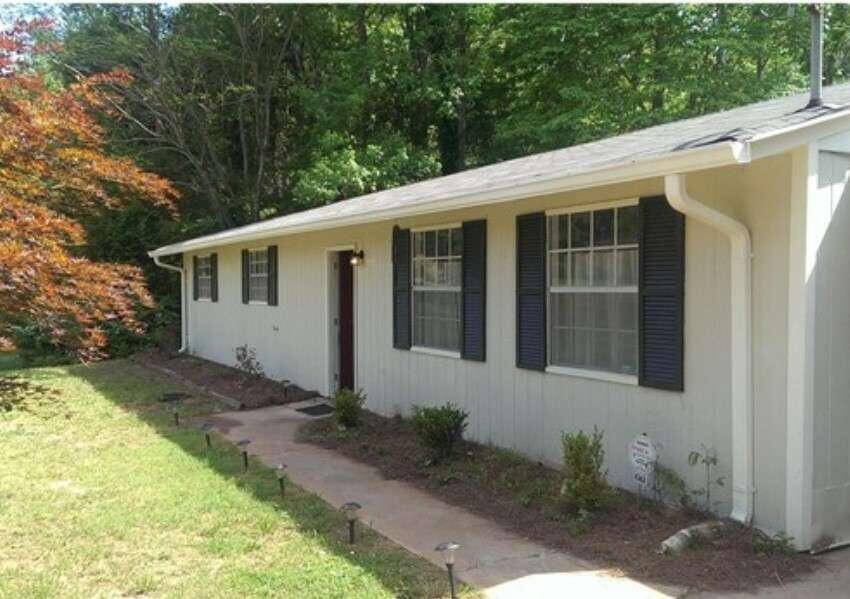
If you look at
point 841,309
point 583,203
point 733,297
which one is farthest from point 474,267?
point 841,309

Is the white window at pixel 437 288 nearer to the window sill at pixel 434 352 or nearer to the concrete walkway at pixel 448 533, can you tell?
the window sill at pixel 434 352

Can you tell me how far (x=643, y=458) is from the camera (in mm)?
5336

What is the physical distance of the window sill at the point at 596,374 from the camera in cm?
556

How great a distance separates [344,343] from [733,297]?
21.7 ft

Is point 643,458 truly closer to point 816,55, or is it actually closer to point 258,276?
point 816,55

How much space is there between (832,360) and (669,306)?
106 cm

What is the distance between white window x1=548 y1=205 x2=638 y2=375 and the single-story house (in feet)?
0.05

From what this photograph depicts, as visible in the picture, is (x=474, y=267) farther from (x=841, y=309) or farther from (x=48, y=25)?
(x=48, y=25)

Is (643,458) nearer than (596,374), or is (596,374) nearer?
(643,458)

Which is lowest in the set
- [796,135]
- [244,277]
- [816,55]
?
[244,277]

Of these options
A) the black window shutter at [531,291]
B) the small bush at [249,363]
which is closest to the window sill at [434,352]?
the black window shutter at [531,291]

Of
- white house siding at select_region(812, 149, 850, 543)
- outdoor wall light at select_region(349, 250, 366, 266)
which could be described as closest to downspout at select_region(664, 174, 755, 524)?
white house siding at select_region(812, 149, 850, 543)

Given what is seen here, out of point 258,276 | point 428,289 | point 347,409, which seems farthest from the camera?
point 258,276

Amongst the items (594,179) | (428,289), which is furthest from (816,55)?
Answer: (428,289)
